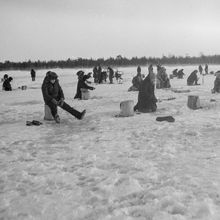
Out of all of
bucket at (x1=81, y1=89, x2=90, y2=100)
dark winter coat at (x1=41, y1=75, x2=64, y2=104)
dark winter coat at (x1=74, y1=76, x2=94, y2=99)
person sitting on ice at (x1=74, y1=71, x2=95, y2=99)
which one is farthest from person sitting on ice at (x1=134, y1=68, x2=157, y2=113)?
bucket at (x1=81, y1=89, x2=90, y2=100)

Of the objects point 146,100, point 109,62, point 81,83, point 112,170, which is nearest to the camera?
point 112,170

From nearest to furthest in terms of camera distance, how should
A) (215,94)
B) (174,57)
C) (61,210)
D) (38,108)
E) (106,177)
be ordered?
(61,210) < (106,177) < (38,108) < (215,94) < (174,57)

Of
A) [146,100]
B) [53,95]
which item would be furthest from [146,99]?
[53,95]

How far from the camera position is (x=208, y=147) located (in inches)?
275

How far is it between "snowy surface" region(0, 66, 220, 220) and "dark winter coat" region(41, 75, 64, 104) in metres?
0.92

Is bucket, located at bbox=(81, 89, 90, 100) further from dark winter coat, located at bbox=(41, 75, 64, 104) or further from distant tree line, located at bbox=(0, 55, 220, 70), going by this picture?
distant tree line, located at bbox=(0, 55, 220, 70)

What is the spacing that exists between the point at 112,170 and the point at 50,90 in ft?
17.5

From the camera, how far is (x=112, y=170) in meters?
5.69

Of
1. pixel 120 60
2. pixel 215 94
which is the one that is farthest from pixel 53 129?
pixel 120 60

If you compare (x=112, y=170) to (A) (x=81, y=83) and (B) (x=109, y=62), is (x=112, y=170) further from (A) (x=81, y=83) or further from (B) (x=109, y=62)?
(B) (x=109, y=62)

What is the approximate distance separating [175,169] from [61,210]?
206 cm

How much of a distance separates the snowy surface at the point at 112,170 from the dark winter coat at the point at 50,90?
0.92 m

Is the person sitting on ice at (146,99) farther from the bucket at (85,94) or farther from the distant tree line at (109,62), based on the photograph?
A: the distant tree line at (109,62)

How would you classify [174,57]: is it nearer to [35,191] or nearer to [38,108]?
[38,108]
